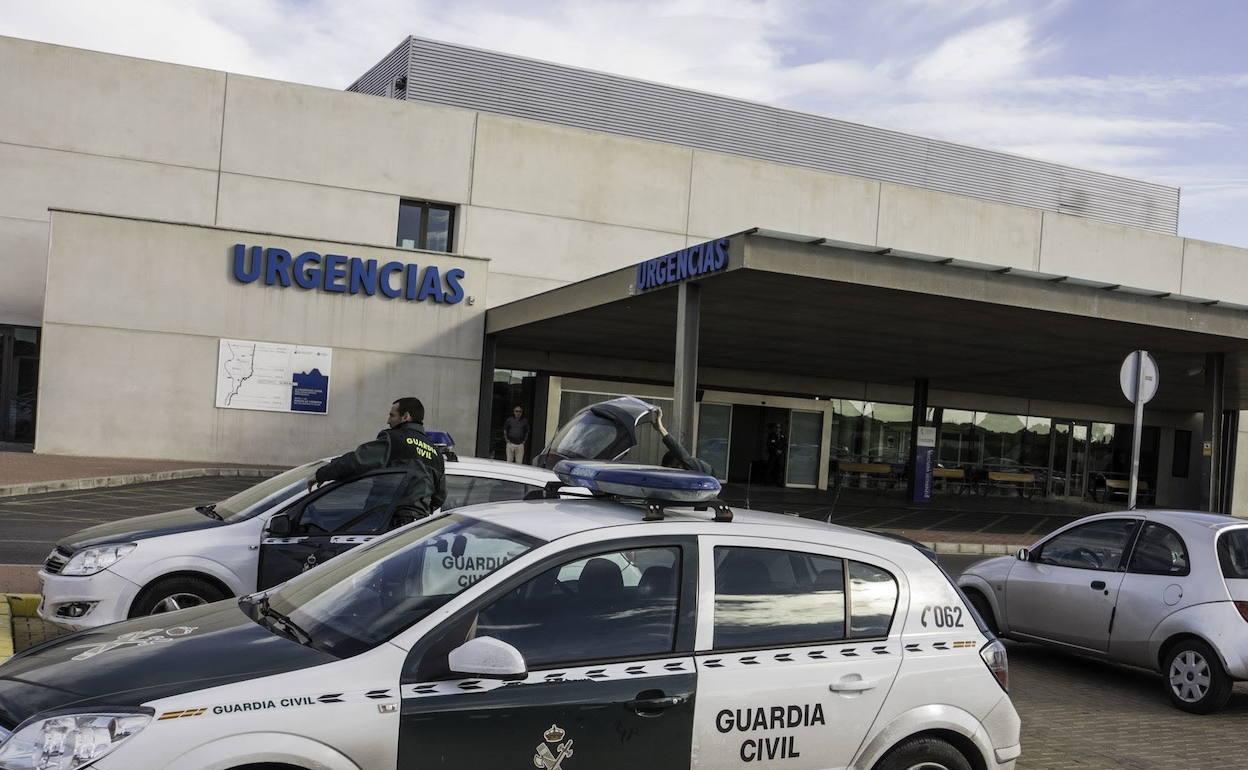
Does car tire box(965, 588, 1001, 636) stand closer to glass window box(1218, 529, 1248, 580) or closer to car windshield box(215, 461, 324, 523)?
glass window box(1218, 529, 1248, 580)

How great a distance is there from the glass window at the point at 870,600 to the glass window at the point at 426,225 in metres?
24.6

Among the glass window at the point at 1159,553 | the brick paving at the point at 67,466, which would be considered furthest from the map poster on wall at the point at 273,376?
the glass window at the point at 1159,553

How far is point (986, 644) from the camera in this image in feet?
15.8

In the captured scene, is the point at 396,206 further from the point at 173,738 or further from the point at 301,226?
the point at 173,738

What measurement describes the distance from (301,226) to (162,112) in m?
4.07

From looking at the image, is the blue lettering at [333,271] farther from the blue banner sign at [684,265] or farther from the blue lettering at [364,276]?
the blue banner sign at [684,265]

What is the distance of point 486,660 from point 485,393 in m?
23.5

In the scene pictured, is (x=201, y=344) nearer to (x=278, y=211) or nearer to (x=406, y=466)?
(x=278, y=211)

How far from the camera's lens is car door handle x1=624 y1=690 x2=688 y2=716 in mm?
3980

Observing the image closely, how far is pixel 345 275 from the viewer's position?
25031 mm

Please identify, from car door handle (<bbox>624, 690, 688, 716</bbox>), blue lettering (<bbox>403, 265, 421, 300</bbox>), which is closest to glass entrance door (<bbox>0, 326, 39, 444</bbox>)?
blue lettering (<bbox>403, 265, 421, 300</bbox>)

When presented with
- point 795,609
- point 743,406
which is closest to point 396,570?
Answer: point 795,609

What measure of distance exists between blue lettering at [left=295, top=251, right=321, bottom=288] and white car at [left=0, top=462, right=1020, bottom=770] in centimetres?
2099

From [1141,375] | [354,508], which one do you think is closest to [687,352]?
[1141,375]
